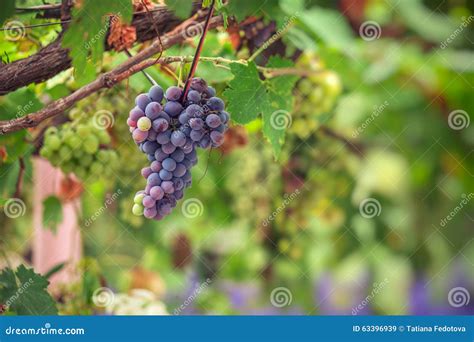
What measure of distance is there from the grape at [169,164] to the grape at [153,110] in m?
0.06

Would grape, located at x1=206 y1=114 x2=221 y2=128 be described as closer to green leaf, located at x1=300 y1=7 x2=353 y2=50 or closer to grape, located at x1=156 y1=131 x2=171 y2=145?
grape, located at x1=156 y1=131 x2=171 y2=145

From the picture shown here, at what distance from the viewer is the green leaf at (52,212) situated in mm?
1609

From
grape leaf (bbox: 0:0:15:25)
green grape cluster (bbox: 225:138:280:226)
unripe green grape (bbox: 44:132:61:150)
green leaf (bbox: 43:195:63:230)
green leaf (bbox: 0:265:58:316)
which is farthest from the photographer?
green grape cluster (bbox: 225:138:280:226)

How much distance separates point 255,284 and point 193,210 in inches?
17.2

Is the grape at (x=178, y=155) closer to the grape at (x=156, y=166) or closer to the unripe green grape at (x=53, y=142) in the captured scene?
the grape at (x=156, y=166)

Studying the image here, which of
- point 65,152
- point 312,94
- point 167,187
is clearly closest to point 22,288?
point 65,152

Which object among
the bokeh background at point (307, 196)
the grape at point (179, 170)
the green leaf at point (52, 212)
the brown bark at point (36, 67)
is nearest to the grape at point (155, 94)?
the grape at point (179, 170)

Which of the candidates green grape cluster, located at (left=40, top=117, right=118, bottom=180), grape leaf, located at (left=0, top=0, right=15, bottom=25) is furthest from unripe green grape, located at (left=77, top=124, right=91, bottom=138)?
grape leaf, located at (left=0, top=0, right=15, bottom=25)

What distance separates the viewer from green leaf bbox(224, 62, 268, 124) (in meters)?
1.11

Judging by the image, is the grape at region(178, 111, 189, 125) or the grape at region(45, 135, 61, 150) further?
the grape at region(45, 135, 61, 150)

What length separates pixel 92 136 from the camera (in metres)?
1.35

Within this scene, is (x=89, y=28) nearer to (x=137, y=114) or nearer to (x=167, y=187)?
(x=137, y=114)

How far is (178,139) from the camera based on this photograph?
956mm

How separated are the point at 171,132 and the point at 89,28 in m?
0.22
